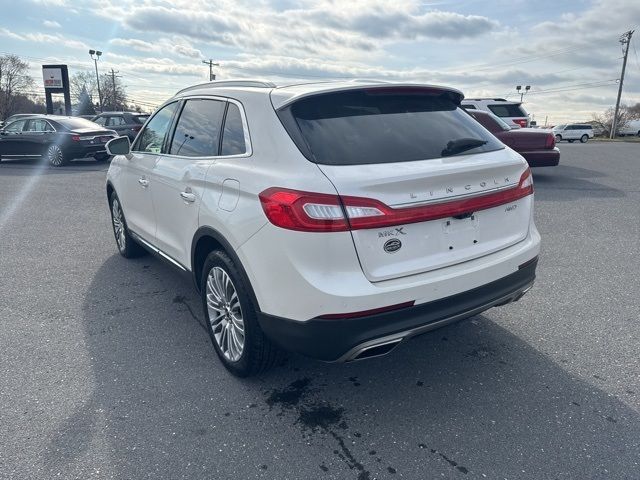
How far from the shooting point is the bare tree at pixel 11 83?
66938mm

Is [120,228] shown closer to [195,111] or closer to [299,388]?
[195,111]

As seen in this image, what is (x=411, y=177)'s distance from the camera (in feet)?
8.21

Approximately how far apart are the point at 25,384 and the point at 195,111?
219cm

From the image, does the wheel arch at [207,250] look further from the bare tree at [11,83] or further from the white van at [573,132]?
the bare tree at [11,83]

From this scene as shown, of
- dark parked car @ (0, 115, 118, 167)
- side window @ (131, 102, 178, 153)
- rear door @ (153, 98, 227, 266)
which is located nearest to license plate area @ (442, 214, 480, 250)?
rear door @ (153, 98, 227, 266)

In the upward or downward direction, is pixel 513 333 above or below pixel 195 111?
below

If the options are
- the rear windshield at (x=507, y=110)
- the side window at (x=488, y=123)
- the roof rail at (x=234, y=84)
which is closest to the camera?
the roof rail at (x=234, y=84)

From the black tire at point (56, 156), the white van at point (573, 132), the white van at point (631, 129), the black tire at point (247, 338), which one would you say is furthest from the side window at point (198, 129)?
the white van at point (631, 129)

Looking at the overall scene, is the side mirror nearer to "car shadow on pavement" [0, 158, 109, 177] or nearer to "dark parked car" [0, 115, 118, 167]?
"car shadow on pavement" [0, 158, 109, 177]

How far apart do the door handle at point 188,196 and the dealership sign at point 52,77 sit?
30.0 metres

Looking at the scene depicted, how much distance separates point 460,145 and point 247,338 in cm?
170

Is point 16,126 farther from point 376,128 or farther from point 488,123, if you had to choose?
point 376,128

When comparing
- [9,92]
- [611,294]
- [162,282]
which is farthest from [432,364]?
[9,92]

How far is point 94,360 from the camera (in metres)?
3.38
